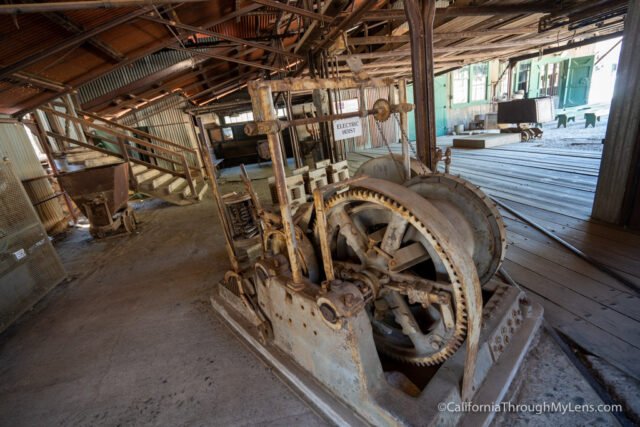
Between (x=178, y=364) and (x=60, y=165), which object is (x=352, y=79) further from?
(x=60, y=165)

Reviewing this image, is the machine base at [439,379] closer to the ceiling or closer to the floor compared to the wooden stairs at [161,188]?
closer to the floor

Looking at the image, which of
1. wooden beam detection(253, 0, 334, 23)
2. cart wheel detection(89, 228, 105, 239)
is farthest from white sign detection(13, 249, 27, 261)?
wooden beam detection(253, 0, 334, 23)

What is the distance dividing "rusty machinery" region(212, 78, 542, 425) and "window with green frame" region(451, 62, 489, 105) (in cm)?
1604

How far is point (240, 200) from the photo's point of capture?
395 cm

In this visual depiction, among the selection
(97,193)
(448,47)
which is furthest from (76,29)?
(448,47)

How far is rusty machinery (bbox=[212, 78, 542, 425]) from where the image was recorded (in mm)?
1542

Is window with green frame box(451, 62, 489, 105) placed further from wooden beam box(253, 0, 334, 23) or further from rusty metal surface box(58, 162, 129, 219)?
rusty metal surface box(58, 162, 129, 219)

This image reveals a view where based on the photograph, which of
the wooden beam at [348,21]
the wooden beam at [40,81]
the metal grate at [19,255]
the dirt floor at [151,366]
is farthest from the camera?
the wooden beam at [40,81]

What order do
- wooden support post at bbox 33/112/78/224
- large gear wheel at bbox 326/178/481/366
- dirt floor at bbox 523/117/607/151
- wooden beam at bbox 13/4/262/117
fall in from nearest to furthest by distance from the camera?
1. large gear wheel at bbox 326/178/481/366
2. wooden beam at bbox 13/4/262/117
3. wooden support post at bbox 33/112/78/224
4. dirt floor at bbox 523/117/607/151

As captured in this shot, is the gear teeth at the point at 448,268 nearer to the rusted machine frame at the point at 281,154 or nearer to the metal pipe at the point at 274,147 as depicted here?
the rusted machine frame at the point at 281,154

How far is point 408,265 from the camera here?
175 cm

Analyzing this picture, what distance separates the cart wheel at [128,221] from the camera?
6371 mm

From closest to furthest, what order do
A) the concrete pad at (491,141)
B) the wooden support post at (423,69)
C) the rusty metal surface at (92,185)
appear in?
the wooden support post at (423,69) → the rusty metal surface at (92,185) → the concrete pad at (491,141)

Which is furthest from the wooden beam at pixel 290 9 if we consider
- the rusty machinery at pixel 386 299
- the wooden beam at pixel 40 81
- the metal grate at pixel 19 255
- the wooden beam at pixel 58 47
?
the wooden beam at pixel 40 81
